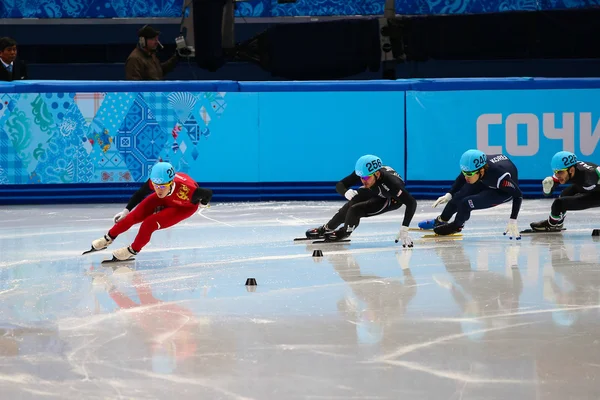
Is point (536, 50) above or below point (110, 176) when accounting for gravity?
above

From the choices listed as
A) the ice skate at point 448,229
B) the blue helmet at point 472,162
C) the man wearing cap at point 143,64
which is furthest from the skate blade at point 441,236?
the man wearing cap at point 143,64

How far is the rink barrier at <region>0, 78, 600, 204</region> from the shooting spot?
1270 cm

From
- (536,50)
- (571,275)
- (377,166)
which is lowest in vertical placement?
(571,275)

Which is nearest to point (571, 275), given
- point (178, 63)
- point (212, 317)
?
point (212, 317)

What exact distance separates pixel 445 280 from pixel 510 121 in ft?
19.2

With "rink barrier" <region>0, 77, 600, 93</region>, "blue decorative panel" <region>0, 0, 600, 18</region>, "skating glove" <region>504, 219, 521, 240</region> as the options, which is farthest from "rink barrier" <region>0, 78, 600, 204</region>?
"skating glove" <region>504, 219, 521, 240</region>

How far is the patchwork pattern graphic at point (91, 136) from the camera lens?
1255cm

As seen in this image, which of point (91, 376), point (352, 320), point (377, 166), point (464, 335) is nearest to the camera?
point (91, 376)

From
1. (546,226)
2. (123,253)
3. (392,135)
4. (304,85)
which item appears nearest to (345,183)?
(546,226)

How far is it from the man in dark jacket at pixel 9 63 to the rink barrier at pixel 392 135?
1493 millimetres

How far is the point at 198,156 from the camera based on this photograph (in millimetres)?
12703

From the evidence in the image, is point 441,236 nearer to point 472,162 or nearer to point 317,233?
point 472,162

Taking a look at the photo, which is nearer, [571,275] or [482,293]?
[482,293]

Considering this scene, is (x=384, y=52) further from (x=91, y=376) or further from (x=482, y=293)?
(x=91, y=376)
